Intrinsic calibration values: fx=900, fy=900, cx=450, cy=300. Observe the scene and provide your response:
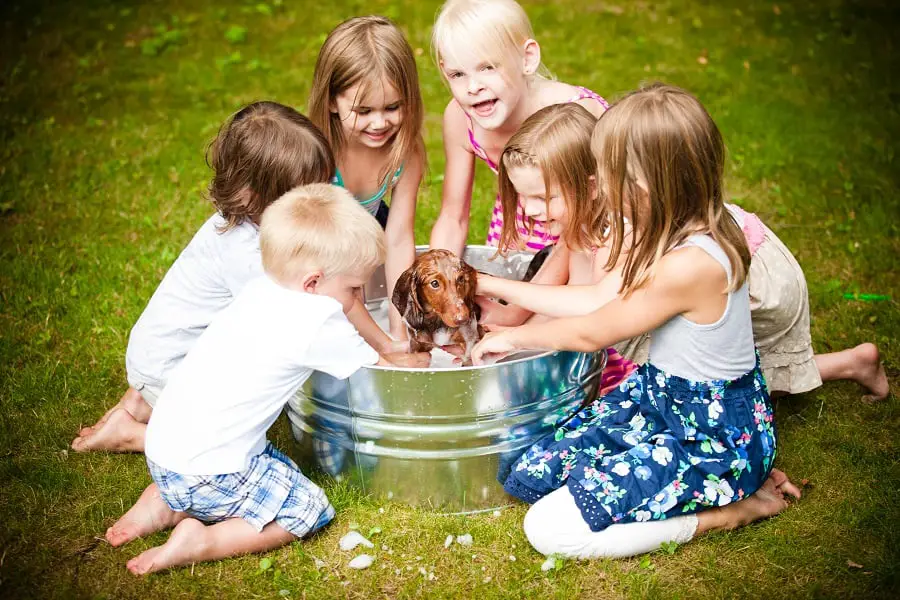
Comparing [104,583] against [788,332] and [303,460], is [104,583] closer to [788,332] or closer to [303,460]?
[303,460]

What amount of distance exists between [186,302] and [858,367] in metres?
2.67

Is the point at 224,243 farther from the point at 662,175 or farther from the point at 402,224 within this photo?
the point at 662,175

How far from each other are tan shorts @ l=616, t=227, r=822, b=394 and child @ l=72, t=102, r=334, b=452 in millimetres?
1460

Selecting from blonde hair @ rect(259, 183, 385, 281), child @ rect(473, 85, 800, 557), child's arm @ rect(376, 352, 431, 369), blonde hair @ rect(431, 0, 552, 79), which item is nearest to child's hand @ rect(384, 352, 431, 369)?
child's arm @ rect(376, 352, 431, 369)

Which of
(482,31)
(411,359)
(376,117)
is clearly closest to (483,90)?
(482,31)

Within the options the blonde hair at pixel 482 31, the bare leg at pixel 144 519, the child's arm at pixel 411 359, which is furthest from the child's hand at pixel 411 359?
the blonde hair at pixel 482 31

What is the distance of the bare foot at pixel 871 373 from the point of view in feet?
12.0

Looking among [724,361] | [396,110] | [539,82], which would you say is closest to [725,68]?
[539,82]

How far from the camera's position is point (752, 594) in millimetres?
2793

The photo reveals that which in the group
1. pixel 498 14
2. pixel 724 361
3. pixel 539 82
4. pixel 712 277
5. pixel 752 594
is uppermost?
pixel 498 14

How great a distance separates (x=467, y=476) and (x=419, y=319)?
1.87ft

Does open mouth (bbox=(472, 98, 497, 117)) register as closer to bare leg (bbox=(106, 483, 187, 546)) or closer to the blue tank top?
the blue tank top

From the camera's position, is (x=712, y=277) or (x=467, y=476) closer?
(x=712, y=277)

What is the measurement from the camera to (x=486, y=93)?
356 cm
